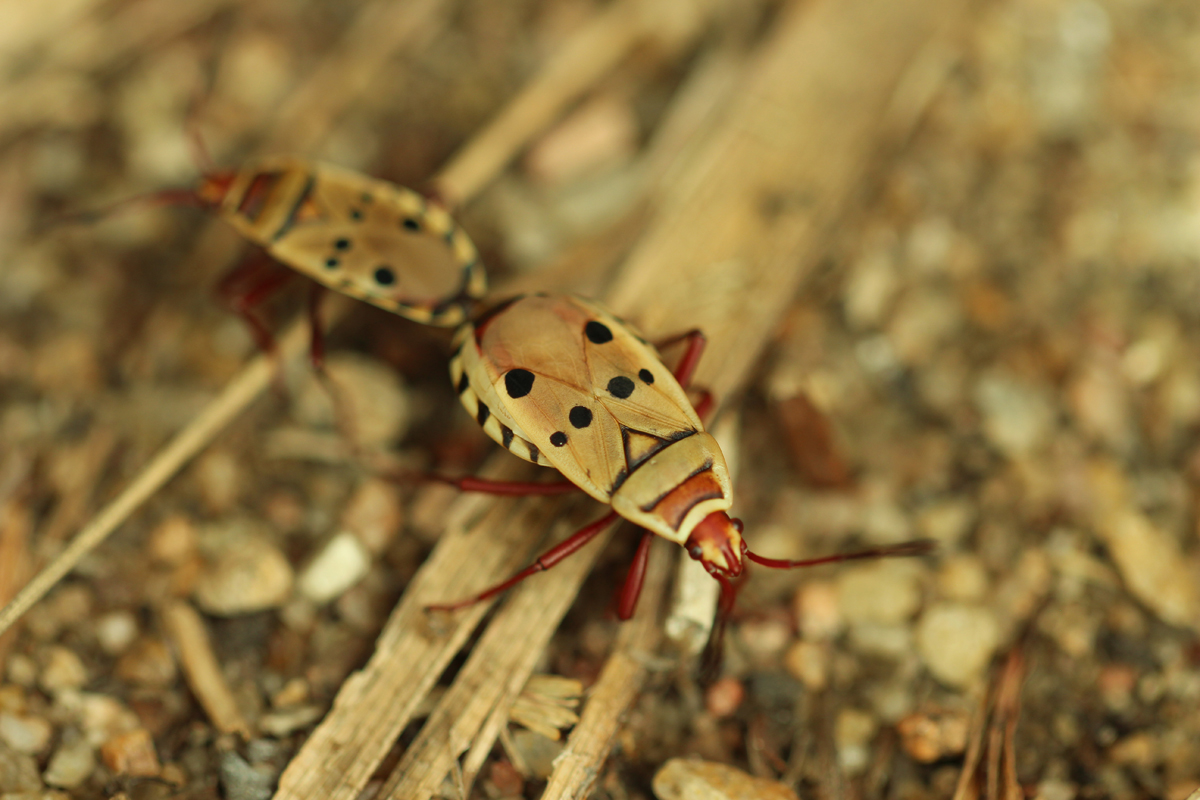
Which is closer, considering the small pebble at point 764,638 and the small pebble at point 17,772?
the small pebble at point 17,772

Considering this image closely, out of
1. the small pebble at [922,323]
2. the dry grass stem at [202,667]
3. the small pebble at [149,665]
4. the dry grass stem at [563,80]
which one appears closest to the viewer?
the dry grass stem at [202,667]

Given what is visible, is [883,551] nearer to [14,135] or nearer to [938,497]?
[938,497]

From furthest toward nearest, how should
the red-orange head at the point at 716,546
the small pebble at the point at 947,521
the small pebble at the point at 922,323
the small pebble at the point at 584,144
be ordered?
the small pebble at the point at 584,144, the small pebble at the point at 922,323, the small pebble at the point at 947,521, the red-orange head at the point at 716,546

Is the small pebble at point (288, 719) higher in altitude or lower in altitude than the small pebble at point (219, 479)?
lower

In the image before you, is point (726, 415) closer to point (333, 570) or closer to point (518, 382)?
point (518, 382)

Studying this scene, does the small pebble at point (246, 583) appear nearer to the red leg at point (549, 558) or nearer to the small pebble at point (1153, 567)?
the red leg at point (549, 558)

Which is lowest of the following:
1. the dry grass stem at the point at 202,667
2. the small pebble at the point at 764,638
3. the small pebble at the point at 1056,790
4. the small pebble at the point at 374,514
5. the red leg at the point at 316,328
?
the small pebble at the point at 1056,790

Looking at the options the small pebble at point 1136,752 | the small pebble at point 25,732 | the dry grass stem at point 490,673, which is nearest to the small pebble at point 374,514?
the dry grass stem at point 490,673
